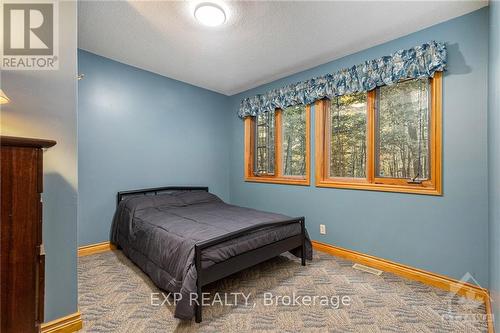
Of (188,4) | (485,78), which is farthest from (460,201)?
(188,4)

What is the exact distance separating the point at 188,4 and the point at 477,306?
336 cm

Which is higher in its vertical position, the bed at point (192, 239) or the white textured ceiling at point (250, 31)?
the white textured ceiling at point (250, 31)

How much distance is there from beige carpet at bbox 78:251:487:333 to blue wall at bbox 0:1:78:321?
1.28 feet

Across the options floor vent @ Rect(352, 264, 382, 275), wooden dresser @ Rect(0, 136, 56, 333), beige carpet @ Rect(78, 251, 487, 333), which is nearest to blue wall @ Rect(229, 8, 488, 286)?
floor vent @ Rect(352, 264, 382, 275)

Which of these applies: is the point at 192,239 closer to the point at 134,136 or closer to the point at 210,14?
the point at 210,14

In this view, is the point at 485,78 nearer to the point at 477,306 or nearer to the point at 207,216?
the point at 477,306

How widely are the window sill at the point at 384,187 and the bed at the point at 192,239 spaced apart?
2.31 feet

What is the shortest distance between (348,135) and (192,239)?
2217 mm

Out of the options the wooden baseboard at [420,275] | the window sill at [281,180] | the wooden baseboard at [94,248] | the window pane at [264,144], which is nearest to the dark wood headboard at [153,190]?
the wooden baseboard at [94,248]

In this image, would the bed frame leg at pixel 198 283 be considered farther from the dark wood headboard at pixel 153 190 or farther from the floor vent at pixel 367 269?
the dark wood headboard at pixel 153 190

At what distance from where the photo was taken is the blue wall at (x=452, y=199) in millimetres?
2004

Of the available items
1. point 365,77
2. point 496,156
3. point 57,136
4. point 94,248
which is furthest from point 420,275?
point 94,248

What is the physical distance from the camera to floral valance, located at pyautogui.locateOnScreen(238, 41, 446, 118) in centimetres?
218

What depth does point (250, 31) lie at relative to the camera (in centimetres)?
239
